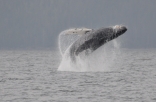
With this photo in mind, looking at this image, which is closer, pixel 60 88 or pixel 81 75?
pixel 60 88

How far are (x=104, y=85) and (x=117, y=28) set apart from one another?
13.3 ft

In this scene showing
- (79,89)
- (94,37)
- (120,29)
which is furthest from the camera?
(94,37)

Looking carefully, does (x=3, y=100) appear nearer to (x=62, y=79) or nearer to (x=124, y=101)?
(x=124, y=101)

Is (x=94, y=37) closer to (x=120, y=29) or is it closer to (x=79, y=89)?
(x=120, y=29)

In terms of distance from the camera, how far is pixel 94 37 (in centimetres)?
3378

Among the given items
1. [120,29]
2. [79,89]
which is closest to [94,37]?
[120,29]

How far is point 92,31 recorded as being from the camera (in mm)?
34094

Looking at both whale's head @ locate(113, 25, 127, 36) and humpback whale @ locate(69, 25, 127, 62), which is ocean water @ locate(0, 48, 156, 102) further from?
whale's head @ locate(113, 25, 127, 36)

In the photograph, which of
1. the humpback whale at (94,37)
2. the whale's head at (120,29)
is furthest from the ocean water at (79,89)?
the whale's head at (120,29)

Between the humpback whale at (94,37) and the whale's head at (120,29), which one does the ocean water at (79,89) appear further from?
the whale's head at (120,29)

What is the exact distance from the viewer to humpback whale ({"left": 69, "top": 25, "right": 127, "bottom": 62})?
109ft

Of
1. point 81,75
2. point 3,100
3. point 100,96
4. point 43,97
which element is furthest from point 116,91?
point 81,75

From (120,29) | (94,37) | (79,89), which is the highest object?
(120,29)

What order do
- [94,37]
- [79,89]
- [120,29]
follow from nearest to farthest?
[79,89] → [120,29] → [94,37]
